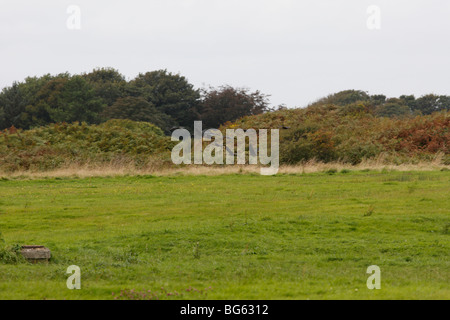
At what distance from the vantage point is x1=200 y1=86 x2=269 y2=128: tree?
247ft

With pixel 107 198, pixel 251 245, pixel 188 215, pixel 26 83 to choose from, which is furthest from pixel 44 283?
pixel 26 83

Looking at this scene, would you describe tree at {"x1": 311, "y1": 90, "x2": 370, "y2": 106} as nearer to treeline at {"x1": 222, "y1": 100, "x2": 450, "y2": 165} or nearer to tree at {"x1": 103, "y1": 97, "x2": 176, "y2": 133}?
Answer: tree at {"x1": 103, "y1": 97, "x2": 176, "y2": 133}

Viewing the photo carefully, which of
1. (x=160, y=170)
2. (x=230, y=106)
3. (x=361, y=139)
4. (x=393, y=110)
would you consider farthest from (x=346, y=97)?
(x=160, y=170)

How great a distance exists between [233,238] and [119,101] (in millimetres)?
60580

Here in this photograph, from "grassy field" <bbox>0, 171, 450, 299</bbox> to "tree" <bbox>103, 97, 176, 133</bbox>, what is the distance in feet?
146

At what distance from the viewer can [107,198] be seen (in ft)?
76.2

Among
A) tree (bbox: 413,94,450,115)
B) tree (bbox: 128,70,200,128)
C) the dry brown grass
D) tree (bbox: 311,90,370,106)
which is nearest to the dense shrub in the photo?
the dry brown grass

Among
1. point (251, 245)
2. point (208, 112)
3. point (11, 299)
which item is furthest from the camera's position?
point (208, 112)

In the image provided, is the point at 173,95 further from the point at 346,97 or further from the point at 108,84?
the point at 346,97

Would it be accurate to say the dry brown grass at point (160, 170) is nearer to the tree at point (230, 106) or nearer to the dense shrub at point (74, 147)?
the dense shrub at point (74, 147)

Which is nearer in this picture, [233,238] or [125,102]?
[233,238]

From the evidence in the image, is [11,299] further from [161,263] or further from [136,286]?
[161,263]

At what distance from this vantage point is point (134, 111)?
72.4 metres

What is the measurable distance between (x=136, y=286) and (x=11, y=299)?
206cm
